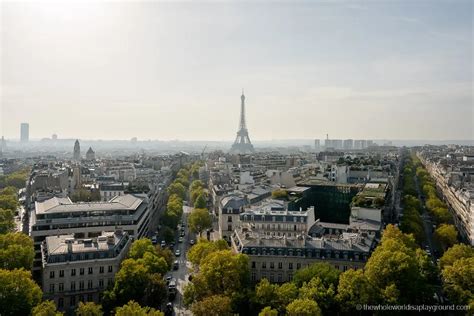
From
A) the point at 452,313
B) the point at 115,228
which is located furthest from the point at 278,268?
the point at 115,228

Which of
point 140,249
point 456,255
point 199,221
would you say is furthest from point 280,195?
point 456,255

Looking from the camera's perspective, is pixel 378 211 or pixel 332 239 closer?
pixel 332 239

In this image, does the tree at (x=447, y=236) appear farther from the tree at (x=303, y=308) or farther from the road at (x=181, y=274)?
the road at (x=181, y=274)

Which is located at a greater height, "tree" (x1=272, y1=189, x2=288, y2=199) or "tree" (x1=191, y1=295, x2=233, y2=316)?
"tree" (x1=272, y1=189, x2=288, y2=199)

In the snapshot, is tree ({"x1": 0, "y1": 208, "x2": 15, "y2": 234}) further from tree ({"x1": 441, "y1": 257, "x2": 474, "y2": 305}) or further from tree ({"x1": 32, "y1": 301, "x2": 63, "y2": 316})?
tree ({"x1": 441, "y1": 257, "x2": 474, "y2": 305})

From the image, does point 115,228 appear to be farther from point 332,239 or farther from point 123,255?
point 332,239

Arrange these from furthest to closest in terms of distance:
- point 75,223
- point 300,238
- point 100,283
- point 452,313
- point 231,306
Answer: point 75,223 → point 300,238 → point 100,283 → point 452,313 → point 231,306

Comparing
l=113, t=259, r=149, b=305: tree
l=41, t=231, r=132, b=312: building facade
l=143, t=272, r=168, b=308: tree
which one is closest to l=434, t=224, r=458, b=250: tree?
l=143, t=272, r=168, b=308: tree
